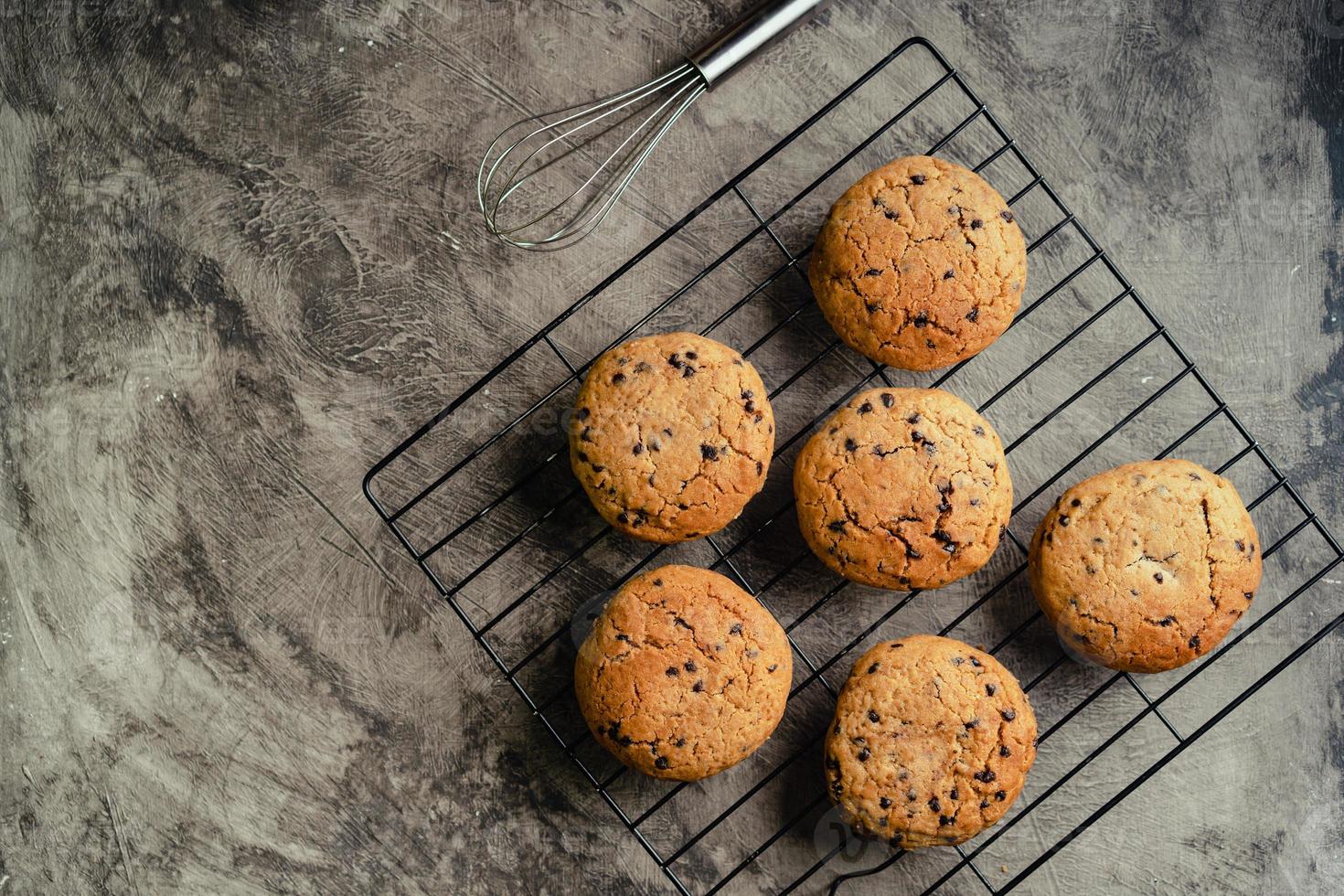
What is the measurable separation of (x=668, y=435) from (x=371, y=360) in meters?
0.87

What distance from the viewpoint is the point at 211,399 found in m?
2.46

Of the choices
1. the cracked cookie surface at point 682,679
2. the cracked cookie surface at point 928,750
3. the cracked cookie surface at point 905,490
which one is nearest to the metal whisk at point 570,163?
the cracked cookie surface at point 905,490

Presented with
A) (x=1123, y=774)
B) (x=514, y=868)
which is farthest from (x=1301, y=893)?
(x=514, y=868)

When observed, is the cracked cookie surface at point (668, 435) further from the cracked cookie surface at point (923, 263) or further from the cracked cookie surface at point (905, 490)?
the cracked cookie surface at point (923, 263)

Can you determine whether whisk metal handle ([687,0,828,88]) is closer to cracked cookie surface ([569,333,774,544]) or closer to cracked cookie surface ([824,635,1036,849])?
cracked cookie surface ([569,333,774,544])

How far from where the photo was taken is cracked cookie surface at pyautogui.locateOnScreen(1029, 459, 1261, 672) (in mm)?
2098

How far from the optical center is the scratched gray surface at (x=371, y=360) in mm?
2396

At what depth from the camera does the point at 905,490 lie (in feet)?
6.82

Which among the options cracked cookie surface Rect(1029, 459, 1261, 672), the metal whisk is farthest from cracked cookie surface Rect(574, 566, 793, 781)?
the metal whisk

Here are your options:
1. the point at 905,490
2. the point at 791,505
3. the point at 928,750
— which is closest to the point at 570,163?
the point at 791,505

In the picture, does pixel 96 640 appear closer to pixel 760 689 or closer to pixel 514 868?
pixel 514 868

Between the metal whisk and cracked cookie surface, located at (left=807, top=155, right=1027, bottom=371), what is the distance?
0.60m

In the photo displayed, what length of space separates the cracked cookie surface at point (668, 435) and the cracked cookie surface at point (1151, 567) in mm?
735

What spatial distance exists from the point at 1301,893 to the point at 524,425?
2274mm
